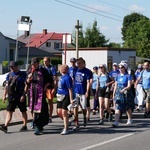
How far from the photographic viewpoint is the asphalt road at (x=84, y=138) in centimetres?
967

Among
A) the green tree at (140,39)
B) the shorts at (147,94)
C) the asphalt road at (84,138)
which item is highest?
the green tree at (140,39)

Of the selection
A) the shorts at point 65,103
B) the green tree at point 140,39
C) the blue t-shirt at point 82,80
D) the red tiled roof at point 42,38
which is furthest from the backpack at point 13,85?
the red tiled roof at point 42,38

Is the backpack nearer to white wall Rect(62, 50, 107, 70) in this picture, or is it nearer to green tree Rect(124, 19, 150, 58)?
white wall Rect(62, 50, 107, 70)

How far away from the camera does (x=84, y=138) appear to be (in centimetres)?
1074

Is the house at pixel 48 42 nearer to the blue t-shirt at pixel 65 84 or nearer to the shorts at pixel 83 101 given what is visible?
the shorts at pixel 83 101

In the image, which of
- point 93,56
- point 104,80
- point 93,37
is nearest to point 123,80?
point 104,80

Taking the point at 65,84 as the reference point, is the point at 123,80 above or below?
above

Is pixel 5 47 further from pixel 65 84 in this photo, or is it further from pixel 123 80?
pixel 65 84

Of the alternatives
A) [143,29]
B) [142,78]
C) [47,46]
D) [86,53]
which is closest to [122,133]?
[142,78]

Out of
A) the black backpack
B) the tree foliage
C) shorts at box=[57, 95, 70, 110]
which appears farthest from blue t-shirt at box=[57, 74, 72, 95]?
the tree foliage

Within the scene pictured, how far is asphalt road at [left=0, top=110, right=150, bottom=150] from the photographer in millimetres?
9672

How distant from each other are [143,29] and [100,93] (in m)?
69.3

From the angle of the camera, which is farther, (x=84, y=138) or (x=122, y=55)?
(x=122, y=55)

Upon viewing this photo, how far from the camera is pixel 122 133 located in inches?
454
